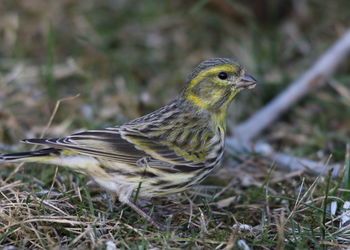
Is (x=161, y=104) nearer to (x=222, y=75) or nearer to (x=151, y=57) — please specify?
(x=151, y=57)

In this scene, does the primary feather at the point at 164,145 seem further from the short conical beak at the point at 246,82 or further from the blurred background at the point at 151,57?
the blurred background at the point at 151,57

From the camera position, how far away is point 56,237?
3.68 meters

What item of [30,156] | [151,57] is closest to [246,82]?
[30,156]

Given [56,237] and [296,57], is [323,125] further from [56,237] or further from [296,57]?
[56,237]

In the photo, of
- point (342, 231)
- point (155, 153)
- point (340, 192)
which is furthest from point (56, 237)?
point (340, 192)

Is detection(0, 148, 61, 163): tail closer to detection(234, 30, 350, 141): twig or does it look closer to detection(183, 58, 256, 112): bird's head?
detection(183, 58, 256, 112): bird's head

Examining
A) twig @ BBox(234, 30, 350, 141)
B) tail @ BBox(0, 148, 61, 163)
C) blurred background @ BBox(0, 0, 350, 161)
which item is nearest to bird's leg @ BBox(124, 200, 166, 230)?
tail @ BBox(0, 148, 61, 163)

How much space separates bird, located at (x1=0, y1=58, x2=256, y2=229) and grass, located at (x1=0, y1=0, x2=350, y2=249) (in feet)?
0.56

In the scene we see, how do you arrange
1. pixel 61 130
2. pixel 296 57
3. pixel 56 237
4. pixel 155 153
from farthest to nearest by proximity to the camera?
pixel 296 57 < pixel 61 130 < pixel 155 153 < pixel 56 237

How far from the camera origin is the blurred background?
20.3 ft

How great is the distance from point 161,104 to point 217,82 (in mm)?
2054

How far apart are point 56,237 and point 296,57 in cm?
461

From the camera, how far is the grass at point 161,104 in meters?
3.78

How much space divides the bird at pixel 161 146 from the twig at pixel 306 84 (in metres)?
1.67
